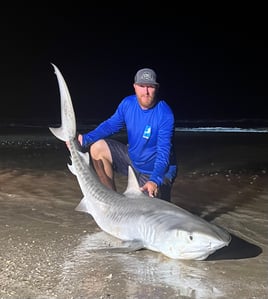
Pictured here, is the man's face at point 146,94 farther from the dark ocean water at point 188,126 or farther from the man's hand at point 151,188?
the dark ocean water at point 188,126

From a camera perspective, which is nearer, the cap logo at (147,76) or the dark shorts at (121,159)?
the cap logo at (147,76)

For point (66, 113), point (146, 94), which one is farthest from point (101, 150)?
point (146, 94)

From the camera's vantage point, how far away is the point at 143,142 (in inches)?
185

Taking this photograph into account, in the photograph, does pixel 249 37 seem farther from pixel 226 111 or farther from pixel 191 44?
pixel 226 111

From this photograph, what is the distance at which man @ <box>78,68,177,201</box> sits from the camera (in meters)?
4.41

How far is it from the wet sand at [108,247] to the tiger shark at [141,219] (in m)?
0.13

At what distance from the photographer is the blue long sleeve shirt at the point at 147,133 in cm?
447

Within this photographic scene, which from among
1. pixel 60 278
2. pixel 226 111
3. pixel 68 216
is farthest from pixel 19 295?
pixel 226 111

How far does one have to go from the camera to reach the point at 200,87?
4994cm

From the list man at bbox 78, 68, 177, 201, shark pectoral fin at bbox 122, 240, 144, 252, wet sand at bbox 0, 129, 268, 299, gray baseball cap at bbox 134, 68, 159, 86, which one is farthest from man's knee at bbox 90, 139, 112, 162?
shark pectoral fin at bbox 122, 240, 144, 252

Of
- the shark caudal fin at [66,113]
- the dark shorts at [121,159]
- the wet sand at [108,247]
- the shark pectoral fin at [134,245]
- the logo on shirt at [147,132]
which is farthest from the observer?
the dark shorts at [121,159]

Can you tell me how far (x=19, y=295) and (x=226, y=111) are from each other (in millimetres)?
29264

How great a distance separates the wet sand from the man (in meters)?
0.59

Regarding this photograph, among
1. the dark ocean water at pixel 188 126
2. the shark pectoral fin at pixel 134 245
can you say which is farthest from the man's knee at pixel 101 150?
the dark ocean water at pixel 188 126
